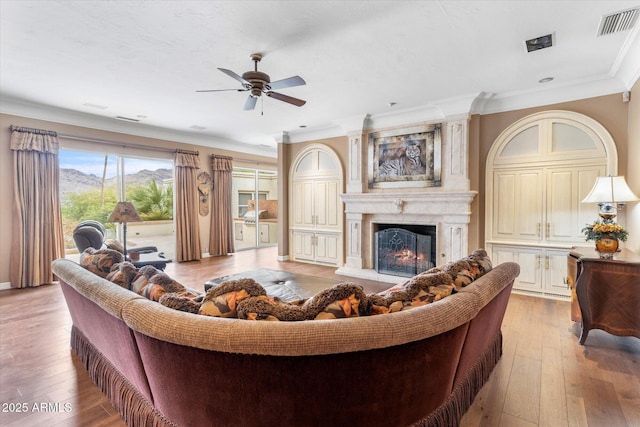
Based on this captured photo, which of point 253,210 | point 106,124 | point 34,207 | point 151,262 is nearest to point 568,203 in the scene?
point 151,262

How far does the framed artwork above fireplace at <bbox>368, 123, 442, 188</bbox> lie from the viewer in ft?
16.1

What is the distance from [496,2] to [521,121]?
240cm

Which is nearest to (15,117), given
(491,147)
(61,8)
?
(61,8)

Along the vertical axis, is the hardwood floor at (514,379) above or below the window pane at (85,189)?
below

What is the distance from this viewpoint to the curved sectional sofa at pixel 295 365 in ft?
3.67

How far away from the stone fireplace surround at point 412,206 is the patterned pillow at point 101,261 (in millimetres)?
3902

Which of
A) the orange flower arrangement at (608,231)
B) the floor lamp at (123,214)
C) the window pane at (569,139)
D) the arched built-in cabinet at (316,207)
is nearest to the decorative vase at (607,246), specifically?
the orange flower arrangement at (608,231)

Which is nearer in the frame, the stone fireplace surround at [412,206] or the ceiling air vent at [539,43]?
the ceiling air vent at [539,43]

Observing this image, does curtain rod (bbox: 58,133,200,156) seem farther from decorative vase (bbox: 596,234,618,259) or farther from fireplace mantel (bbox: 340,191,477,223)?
decorative vase (bbox: 596,234,618,259)

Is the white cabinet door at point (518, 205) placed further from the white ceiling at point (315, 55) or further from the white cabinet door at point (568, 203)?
the white ceiling at point (315, 55)

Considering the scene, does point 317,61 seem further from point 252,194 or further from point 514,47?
point 252,194

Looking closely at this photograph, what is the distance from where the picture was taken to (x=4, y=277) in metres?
4.54

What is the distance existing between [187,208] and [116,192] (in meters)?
1.30

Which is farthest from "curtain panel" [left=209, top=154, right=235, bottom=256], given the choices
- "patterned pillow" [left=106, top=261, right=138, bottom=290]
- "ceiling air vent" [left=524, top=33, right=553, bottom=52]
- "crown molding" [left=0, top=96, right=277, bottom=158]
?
"ceiling air vent" [left=524, top=33, right=553, bottom=52]
